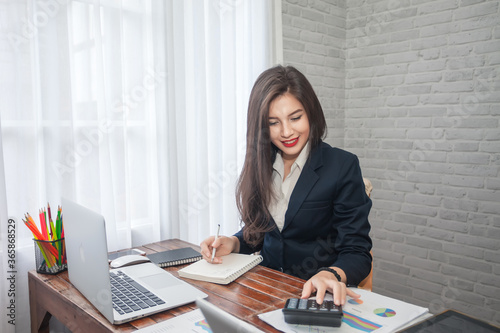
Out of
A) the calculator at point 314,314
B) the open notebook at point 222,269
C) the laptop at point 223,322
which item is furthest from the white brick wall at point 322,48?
the laptop at point 223,322

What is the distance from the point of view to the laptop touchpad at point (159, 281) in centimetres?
122

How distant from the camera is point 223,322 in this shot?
567mm

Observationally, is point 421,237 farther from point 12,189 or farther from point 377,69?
point 12,189

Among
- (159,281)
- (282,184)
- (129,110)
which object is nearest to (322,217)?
(282,184)

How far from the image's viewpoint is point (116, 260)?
56.5 inches

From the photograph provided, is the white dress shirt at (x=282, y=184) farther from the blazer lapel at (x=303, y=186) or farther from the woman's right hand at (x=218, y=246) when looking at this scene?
the woman's right hand at (x=218, y=246)

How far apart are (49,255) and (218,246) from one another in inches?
23.1

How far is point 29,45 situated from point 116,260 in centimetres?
99

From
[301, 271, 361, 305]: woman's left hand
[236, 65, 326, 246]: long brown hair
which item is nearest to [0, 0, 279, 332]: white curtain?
[236, 65, 326, 246]: long brown hair

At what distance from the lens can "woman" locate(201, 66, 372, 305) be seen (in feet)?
4.63

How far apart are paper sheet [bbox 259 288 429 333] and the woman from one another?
262 mm

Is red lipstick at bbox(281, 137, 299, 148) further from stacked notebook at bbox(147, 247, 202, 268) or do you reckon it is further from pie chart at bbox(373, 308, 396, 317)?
pie chart at bbox(373, 308, 396, 317)

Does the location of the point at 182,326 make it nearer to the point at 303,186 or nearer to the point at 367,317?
the point at 367,317

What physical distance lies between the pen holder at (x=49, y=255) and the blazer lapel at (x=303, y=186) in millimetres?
805
